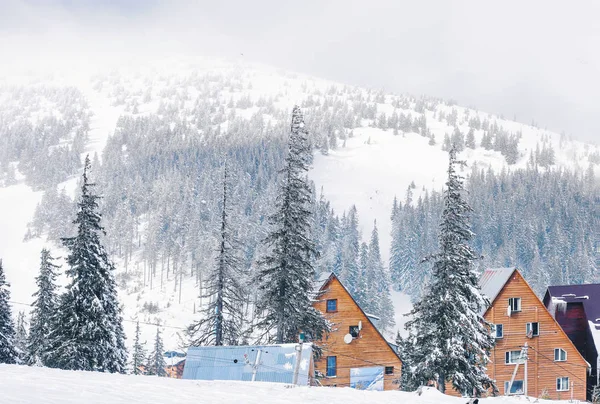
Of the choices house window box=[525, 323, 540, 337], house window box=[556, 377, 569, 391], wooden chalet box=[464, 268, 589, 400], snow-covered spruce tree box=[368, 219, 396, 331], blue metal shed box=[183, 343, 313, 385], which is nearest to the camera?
blue metal shed box=[183, 343, 313, 385]

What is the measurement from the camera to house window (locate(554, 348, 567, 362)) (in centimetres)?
4797

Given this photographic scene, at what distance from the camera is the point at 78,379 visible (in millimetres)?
12539

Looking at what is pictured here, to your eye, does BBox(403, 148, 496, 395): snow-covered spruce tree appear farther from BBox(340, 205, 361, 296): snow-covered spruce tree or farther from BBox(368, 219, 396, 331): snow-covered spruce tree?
BBox(368, 219, 396, 331): snow-covered spruce tree

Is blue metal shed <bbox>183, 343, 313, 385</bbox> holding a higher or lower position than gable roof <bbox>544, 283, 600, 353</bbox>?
lower

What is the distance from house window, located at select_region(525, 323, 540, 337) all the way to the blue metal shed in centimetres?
2282

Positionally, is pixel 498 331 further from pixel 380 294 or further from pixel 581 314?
pixel 380 294

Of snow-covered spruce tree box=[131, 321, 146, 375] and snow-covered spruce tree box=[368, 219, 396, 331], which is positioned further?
snow-covered spruce tree box=[368, 219, 396, 331]

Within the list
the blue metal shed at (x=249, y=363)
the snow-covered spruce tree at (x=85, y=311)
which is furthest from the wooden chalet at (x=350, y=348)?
the snow-covered spruce tree at (x=85, y=311)

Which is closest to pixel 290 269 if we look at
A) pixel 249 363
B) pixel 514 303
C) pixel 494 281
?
pixel 249 363

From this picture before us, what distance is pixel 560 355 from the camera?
4803 centimetres

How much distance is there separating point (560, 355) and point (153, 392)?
43.1m

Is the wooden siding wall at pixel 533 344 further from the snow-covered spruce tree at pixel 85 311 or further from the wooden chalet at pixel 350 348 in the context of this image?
the snow-covered spruce tree at pixel 85 311

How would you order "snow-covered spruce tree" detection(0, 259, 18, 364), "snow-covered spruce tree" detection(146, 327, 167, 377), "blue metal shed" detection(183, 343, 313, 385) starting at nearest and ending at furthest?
"blue metal shed" detection(183, 343, 313, 385)
"snow-covered spruce tree" detection(0, 259, 18, 364)
"snow-covered spruce tree" detection(146, 327, 167, 377)

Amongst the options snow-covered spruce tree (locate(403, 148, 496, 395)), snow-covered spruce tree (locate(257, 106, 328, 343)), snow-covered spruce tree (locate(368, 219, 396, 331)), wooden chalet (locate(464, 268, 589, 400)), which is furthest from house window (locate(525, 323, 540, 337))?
snow-covered spruce tree (locate(368, 219, 396, 331))
